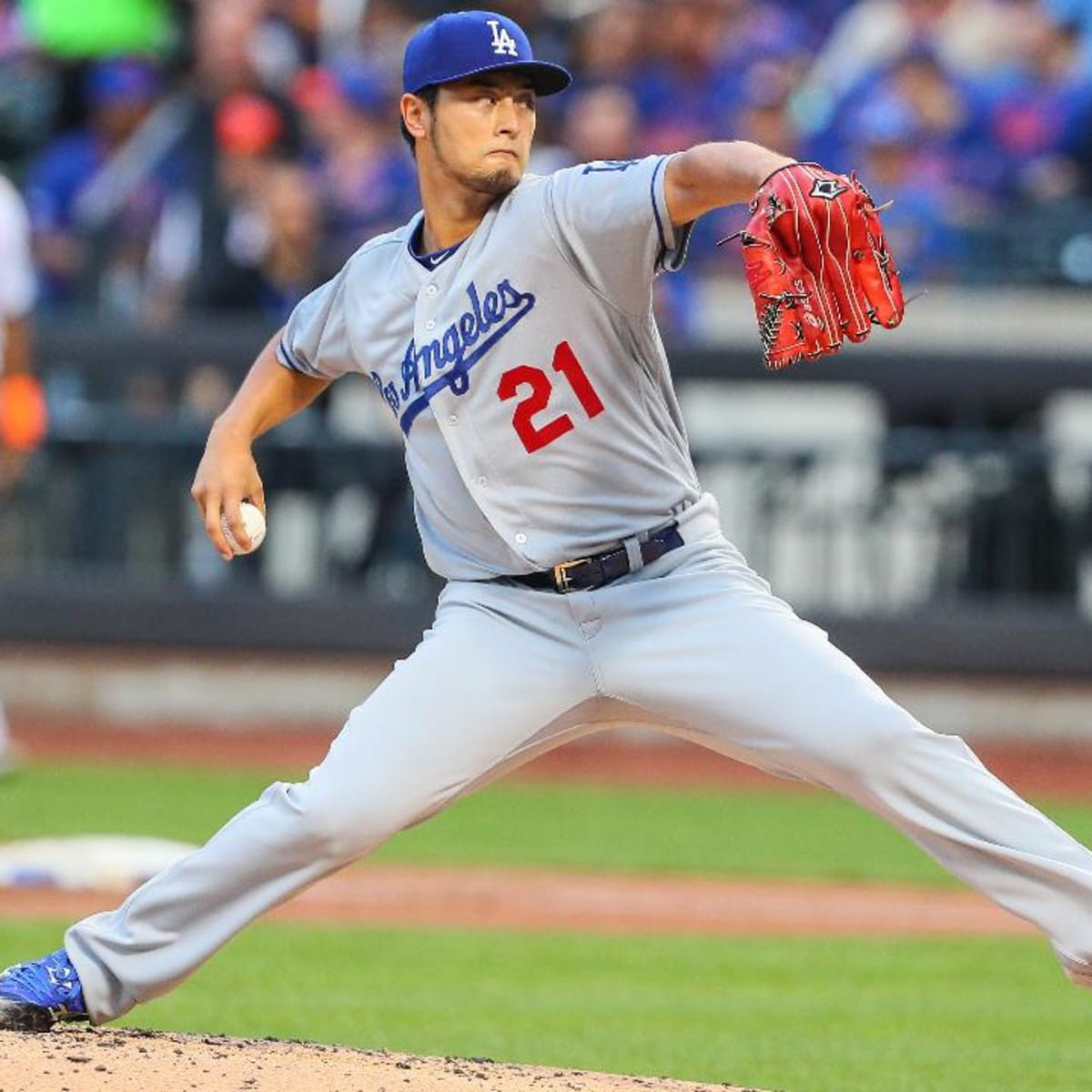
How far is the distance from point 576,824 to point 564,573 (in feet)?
18.9

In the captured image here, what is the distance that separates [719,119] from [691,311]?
1.29 m

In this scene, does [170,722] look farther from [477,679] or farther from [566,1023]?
[477,679]

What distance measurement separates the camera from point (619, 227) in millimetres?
4410

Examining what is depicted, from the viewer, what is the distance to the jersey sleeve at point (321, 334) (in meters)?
5.03

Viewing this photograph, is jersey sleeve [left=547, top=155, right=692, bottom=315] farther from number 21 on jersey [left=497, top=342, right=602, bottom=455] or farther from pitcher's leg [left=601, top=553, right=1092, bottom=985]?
pitcher's leg [left=601, top=553, right=1092, bottom=985]

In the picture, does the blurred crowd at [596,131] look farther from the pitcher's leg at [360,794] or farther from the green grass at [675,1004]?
the pitcher's leg at [360,794]

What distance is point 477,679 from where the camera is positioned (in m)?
4.61

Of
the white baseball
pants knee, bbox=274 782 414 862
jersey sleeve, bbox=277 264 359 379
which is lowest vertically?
pants knee, bbox=274 782 414 862

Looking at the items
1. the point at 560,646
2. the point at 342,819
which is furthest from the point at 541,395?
the point at 342,819

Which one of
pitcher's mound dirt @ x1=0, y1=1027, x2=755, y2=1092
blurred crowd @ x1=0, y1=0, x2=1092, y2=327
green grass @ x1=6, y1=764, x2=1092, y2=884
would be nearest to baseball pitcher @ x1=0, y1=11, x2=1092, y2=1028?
pitcher's mound dirt @ x1=0, y1=1027, x2=755, y2=1092

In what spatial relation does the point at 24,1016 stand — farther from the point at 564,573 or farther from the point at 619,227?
the point at 619,227

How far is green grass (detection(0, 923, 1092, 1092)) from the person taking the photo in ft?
18.8

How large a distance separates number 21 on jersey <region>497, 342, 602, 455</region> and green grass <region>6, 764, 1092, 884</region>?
478cm

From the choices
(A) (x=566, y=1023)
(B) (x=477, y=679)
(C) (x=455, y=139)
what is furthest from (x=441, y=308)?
(A) (x=566, y=1023)
